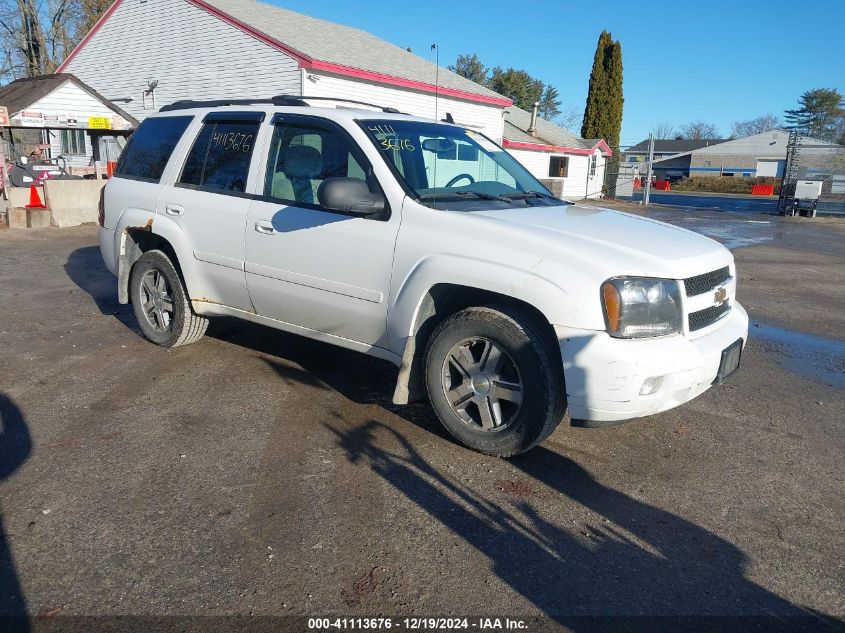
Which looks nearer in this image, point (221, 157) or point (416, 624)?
point (416, 624)

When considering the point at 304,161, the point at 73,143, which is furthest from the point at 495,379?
the point at 73,143

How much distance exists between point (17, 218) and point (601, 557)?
48.7 feet

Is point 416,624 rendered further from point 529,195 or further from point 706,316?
point 529,195

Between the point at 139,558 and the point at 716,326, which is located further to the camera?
the point at 716,326

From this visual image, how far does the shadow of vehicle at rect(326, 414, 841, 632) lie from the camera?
2.64 meters

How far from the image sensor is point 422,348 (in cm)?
421

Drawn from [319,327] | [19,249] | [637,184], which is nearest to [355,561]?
[319,327]

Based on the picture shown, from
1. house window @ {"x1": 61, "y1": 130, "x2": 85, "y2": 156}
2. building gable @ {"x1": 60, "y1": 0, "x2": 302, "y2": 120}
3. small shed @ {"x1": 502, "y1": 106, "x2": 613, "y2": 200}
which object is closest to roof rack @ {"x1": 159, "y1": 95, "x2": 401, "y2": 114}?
building gable @ {"x1": 60, "y1": 0, "x2": 302, "y2": 120}

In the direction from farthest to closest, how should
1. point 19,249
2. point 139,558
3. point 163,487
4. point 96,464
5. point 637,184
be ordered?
point 637,184 < point 19,249 < point 96,464 < point 163,487 < point 139,558

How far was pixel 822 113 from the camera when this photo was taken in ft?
290

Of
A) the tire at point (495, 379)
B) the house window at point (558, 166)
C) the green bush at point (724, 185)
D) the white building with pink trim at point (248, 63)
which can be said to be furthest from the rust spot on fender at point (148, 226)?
the green bush at point (724, 185)

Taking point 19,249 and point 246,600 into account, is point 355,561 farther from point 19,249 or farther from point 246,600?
point 19,249

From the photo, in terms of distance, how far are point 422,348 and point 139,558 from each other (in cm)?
197

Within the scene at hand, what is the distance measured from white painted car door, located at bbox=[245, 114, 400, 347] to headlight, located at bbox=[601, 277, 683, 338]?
1382mm
